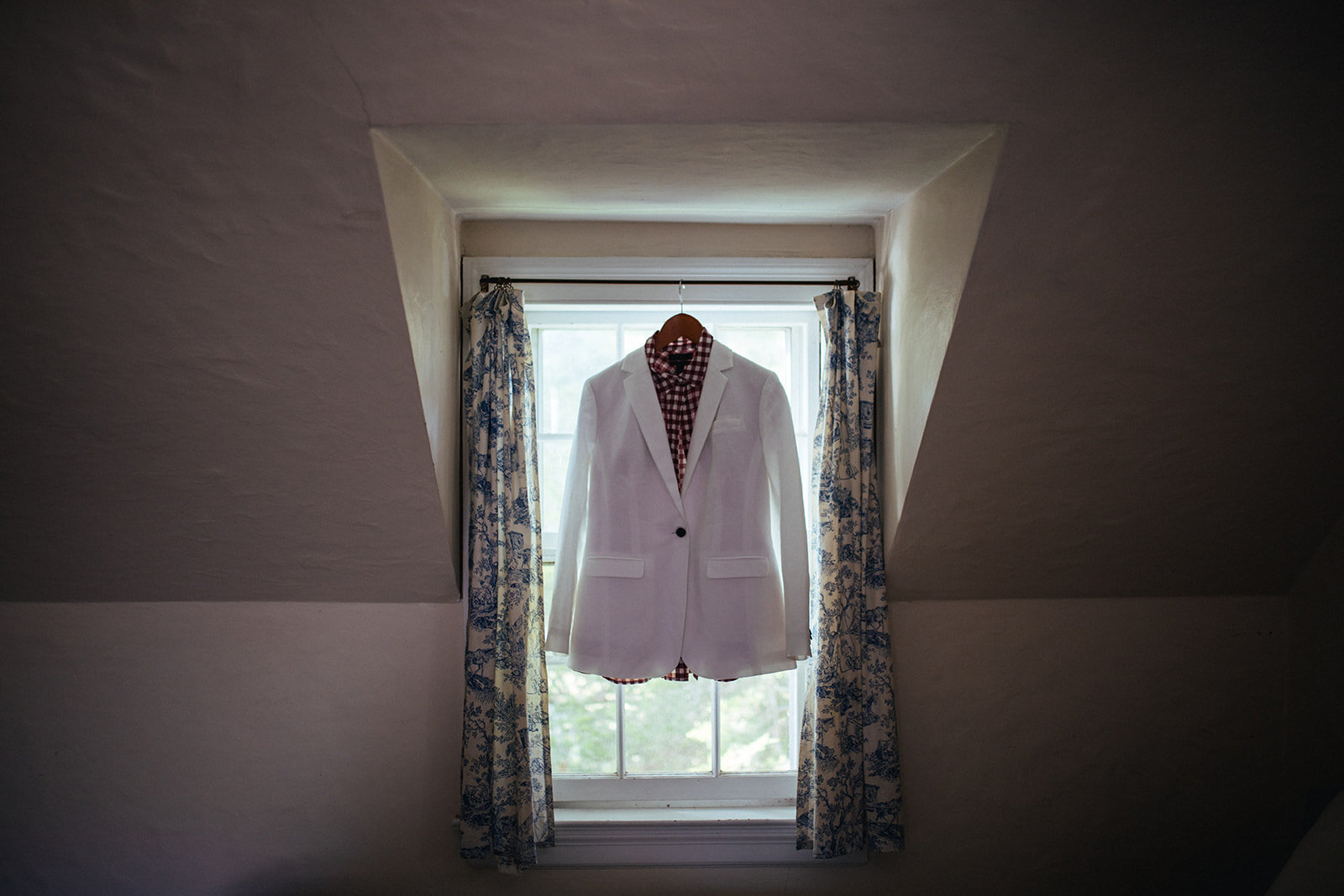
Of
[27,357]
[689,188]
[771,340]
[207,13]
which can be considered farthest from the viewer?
[771,340]

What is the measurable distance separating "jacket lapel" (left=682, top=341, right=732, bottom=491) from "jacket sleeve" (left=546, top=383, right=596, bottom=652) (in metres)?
0.20

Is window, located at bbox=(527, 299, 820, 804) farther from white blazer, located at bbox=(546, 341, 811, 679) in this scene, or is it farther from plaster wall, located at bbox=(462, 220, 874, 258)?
white blazer, located at bbox=(546, 341, 811, 679)

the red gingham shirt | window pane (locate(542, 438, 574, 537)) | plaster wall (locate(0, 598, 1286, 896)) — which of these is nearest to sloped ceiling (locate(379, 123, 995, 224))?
the red gingham shirt

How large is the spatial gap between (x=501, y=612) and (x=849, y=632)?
96cm

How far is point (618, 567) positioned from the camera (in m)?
1.94

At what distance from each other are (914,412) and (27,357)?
7.14 feet

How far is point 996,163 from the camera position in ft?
5.13

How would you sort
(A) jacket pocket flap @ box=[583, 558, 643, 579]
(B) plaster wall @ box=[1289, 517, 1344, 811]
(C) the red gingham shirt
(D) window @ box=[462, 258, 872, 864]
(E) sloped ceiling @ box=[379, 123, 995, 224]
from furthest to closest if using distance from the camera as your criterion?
(D) window @ box=[462, 258, 872, 864] < (B) plaster wall @ box=[1289, 517, 1344, 811] < (C) the red gingham shirt < (A) jacket pocket flap @ box=[583, 558, 643, 579] < (E) sloped ceiling @ box=[379, 123, 995, 224]

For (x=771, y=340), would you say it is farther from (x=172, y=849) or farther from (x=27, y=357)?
(x=172, y=849)

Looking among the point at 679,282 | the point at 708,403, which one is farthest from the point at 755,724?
the point at 679,282

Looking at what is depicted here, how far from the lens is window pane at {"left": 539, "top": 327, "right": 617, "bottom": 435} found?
2387 millimetres

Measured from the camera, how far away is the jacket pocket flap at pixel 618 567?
1.94m

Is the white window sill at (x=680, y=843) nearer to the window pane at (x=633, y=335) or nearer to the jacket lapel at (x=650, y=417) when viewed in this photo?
the jacket lapel at (x=650, y=417)

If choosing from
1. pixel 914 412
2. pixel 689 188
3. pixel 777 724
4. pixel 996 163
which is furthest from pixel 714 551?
pixel 996 163
